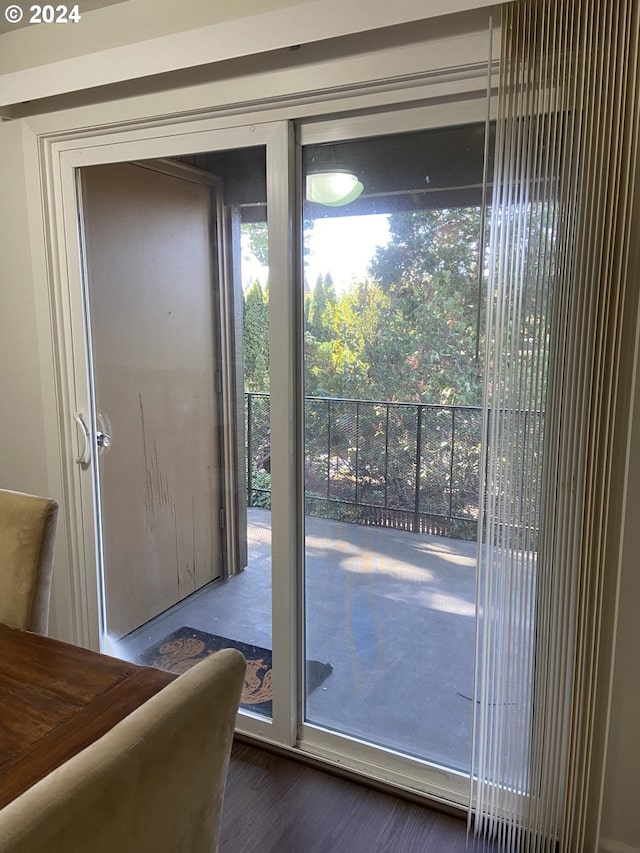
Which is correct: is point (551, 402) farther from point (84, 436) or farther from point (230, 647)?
point (84, 436)

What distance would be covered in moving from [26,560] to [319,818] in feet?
3.70

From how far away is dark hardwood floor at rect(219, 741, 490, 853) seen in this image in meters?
1.74

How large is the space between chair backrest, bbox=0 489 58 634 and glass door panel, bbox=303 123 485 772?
0.79 m

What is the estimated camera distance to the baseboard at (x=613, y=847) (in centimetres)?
165

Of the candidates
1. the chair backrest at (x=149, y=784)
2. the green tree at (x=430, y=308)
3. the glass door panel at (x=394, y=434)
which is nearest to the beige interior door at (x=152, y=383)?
the glass door panel at (x=394, y=434)

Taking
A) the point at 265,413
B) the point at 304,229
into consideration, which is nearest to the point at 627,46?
the point at 304,229

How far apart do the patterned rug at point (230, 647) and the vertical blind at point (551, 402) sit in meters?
0.62

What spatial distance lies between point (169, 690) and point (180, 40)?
1761 mm

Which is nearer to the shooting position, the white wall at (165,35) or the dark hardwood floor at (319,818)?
the white wall at (165,35)

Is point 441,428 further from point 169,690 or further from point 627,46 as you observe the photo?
point 169,690

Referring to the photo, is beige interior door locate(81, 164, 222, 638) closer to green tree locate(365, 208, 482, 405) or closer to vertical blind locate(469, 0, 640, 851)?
green tree locate(365, 208, 482, 405)

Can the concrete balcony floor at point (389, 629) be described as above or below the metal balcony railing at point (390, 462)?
below

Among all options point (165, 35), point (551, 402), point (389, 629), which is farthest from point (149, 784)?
point (165, 35)

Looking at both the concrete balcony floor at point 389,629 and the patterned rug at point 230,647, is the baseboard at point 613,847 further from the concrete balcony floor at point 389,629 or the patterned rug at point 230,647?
the patterned rug at point 230,647
